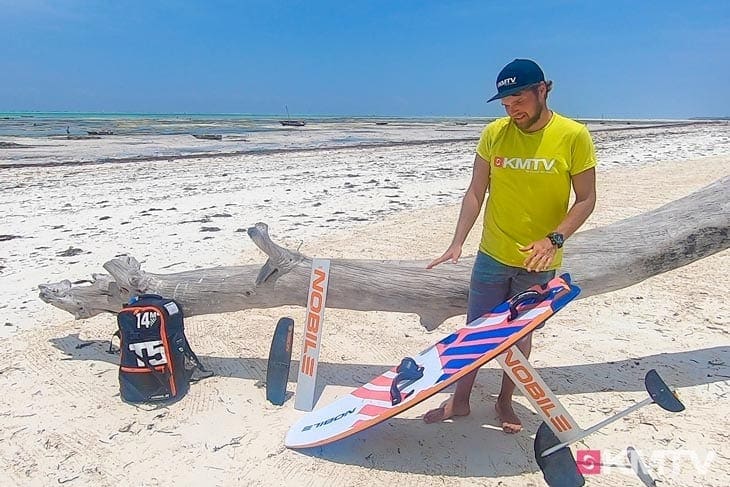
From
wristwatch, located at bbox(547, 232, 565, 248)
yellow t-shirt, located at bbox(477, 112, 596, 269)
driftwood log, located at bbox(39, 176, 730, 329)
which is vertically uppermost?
yellow t-shirt, located at bbox(477, 112, 596, 269)

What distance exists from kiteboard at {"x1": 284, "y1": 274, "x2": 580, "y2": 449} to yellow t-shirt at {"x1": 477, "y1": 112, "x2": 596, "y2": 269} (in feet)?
0.99

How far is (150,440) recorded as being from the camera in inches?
142

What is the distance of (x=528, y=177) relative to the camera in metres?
3.03

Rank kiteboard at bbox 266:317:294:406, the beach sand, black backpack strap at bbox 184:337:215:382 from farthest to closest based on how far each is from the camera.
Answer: black backpack strap at bbox 184:337:215:382 → kiteboard at bbox 266:317:294:406 → the beach sand

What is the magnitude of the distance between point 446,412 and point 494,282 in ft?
3.42

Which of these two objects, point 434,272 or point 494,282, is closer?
point 494,282

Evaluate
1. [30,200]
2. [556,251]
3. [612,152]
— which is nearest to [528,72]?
[556,251]

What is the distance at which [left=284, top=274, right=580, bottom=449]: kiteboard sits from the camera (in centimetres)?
Result: 297

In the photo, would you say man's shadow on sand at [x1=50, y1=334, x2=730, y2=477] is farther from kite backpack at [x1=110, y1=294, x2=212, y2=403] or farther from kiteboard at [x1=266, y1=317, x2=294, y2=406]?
kite backpack at [x1=110, y1=294, x2=212, y2=403]

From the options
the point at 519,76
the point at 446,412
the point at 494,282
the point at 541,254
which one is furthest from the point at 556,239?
the point at 446,412

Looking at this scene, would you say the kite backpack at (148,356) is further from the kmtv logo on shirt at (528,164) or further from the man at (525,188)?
the kmtv logo on shirt at (528,164)

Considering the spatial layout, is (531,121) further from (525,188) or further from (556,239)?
(556,239)

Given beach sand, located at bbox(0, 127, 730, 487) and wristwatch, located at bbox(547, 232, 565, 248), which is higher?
wristwatch, located at bbox(547, 232, 565, 248)

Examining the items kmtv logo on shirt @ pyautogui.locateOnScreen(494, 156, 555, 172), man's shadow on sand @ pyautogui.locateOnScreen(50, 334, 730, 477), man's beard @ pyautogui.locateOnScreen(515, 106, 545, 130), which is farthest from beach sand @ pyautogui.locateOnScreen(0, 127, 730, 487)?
man's beard @ pyautogui.locateOnScreen(515, 106, 545, 130)
